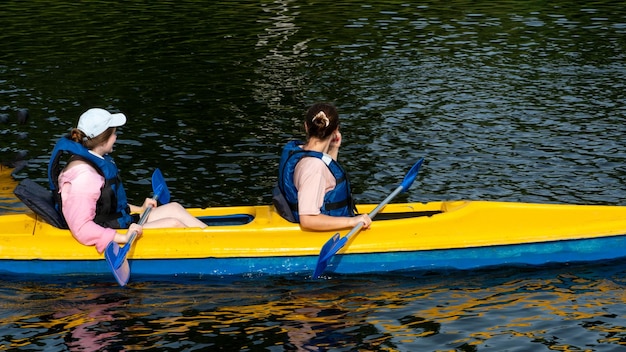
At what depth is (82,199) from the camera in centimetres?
732

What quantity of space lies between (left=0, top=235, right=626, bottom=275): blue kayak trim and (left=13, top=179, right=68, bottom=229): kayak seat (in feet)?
0.99

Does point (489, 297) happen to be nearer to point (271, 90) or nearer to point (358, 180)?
point (358, 180)

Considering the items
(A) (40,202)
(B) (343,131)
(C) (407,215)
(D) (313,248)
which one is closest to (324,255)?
(D) (313,248)

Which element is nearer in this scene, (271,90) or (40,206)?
(40,206)

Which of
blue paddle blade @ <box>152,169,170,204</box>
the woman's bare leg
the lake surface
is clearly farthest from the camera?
blue paddle blade @ <box>152,169,170,204</box>

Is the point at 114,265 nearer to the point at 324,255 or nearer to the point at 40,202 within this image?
the point at 40,202

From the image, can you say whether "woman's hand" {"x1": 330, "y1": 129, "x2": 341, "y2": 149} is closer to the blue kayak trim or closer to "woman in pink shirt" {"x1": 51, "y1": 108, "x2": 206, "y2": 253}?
the blue kayak trim

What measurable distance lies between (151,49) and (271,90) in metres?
3.86

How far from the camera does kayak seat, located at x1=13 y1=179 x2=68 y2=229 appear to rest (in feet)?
25.1

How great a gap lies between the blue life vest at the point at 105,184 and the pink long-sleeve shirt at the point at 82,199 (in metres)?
0.06

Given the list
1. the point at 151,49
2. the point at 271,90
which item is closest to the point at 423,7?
the point at 151,49

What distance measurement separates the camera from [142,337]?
684cm

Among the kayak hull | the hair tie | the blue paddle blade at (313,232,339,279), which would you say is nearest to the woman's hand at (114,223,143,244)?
the kayak hull

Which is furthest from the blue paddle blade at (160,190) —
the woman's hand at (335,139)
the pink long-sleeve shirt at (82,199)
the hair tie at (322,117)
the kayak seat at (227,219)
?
the hair tie at (322,117)
